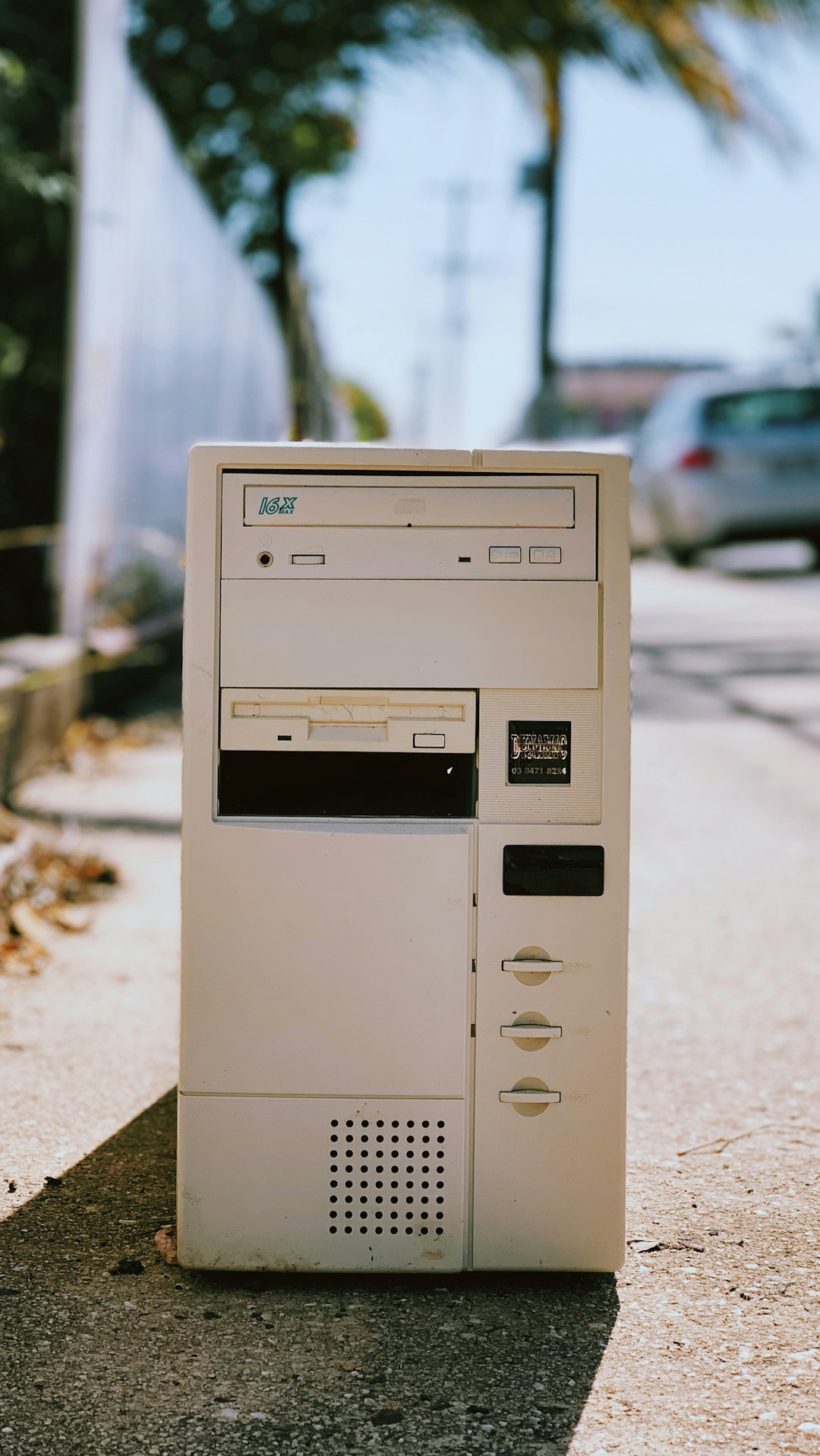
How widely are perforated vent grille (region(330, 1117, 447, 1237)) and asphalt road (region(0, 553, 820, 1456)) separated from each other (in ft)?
0.45

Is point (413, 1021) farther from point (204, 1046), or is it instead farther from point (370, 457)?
point (370, 457)

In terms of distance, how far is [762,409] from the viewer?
47.3ft

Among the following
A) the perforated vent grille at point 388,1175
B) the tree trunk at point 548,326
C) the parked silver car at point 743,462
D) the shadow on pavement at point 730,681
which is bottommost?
the perforated vent grille at point 388,1175

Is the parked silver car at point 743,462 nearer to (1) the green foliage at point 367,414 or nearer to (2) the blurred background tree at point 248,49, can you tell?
(2) the blurred background tree at point 248,49

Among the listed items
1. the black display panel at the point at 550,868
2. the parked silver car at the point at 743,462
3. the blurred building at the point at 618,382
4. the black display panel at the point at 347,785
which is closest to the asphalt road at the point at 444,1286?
the black display panel at the point at 550,868

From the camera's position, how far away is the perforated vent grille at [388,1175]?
9.65 feet

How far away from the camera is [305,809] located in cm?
293

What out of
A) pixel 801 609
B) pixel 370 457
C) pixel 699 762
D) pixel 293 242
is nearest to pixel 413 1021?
pixel 370 457

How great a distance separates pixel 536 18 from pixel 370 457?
24.7 ft

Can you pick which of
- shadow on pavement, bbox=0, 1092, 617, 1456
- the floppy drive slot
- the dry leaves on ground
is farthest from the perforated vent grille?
the dry leaves on ground

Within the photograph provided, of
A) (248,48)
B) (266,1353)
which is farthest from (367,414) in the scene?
(266,1353)

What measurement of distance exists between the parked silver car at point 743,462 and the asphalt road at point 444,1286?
8.94 meters

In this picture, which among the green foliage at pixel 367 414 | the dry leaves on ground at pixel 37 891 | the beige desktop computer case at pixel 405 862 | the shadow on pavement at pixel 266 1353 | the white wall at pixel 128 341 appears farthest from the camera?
the green foliage at pixel 367 414

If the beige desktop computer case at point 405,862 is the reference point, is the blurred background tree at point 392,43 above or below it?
above
